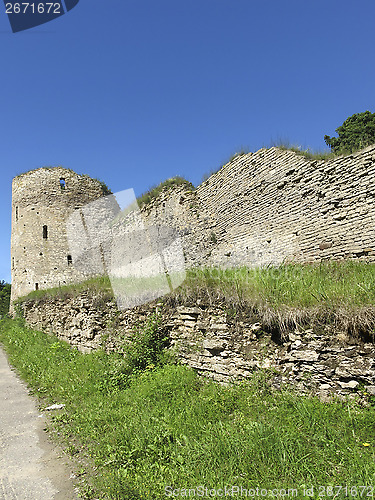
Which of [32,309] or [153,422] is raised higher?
[32,309]

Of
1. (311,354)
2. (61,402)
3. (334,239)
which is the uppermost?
(334,239)

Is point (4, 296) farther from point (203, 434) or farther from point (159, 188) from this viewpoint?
point (203, 434)

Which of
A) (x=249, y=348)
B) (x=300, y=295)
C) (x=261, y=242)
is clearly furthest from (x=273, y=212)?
(x=249, y=348)

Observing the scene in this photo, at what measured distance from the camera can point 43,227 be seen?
64.7 ft

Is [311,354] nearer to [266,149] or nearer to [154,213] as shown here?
[266,149]

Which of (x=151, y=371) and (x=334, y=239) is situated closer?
(x=151, y=371)

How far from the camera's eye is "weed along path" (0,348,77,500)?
3051 millimetres

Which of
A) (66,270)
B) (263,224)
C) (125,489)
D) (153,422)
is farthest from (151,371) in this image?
(66,270)

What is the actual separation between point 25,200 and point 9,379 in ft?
52.4

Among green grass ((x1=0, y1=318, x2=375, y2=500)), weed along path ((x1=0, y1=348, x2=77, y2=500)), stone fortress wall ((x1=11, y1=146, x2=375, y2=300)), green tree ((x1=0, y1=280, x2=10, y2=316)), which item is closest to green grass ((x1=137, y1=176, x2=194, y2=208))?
stone fortress wall ((x1=11, y1=146, x2=375, y2=300))

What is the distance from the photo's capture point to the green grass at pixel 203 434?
8.64 ft

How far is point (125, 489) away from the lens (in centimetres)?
282

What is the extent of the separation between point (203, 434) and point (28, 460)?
223cm

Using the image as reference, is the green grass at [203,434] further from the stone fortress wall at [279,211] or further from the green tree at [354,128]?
the green tree at [354,128]
